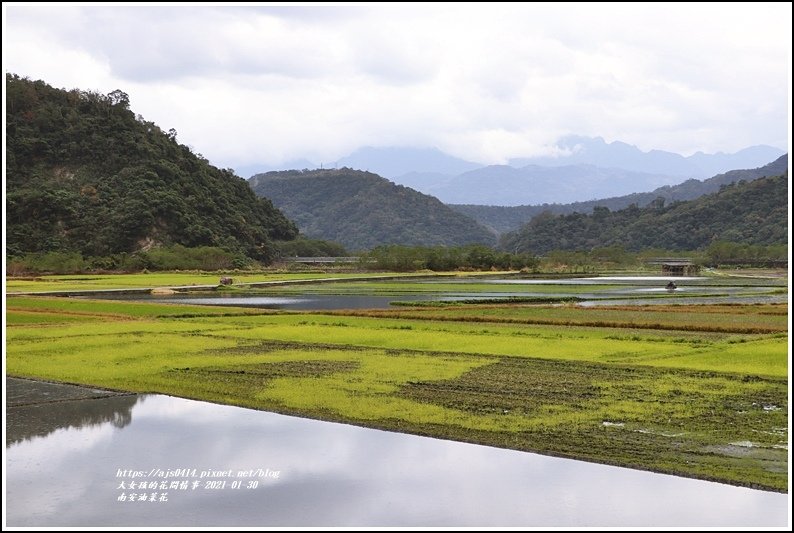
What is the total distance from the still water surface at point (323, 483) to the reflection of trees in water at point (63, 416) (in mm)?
70

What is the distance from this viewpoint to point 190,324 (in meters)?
28.9

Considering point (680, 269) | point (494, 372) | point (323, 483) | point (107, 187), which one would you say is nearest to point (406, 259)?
point (680, 269)

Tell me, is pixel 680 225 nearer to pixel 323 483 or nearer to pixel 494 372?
pixel 494 372

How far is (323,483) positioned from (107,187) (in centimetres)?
9172

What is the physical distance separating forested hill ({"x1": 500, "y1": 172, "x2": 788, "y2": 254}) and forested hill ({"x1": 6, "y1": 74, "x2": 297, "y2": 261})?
57488 millimetres

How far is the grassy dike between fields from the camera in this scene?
11734 millimetres

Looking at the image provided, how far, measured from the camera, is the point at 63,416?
531 inches

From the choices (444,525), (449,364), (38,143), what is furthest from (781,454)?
(38,143)

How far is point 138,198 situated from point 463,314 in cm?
6732

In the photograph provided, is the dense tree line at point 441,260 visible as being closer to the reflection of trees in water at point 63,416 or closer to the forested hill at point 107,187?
the forested hill at point 107,187

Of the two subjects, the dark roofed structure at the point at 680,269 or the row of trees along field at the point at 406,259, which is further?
the dark roofed structure at the point at 680,269

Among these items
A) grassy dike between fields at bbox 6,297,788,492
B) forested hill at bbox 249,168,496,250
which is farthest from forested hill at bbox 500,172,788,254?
grassy dike between fields at bbox 6,297,788,492

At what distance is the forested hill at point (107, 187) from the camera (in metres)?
85.9

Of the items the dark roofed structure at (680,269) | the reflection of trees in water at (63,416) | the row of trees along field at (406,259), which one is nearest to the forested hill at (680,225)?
the row of trees along field at (406,259)
